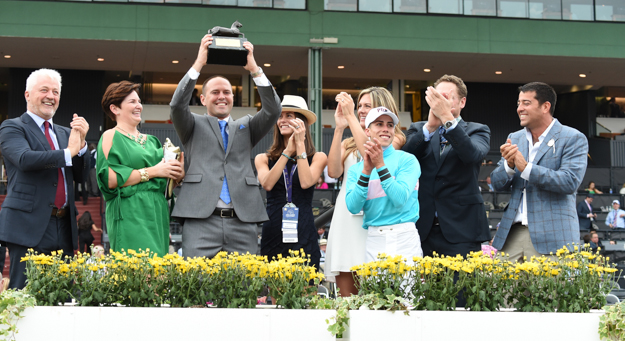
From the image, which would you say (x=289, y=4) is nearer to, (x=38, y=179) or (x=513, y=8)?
(x=513, y=8)

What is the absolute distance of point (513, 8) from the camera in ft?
65.6

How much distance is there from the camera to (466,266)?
288cm

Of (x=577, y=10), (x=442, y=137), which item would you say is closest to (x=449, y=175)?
(x=442, y=137)

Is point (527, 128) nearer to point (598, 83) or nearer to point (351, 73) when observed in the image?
point (351, 73)

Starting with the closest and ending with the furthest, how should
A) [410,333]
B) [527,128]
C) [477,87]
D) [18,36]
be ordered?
[410,333] → [527,128] → [18,36] → [477,87]

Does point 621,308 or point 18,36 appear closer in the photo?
point 621,308

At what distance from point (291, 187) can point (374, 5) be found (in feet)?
52.8

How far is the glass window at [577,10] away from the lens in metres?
20.2

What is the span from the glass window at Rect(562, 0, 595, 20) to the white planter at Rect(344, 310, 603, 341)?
19651 millimetres

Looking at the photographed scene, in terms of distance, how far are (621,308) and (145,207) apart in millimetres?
2720

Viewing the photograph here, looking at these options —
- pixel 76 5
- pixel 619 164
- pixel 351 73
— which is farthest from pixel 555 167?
pixel 619 164

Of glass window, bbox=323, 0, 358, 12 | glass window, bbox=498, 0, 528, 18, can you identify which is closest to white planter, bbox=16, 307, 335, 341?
glass window, bbox=323, 0, 358, 12

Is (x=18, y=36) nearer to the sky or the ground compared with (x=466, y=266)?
nearer to the sky

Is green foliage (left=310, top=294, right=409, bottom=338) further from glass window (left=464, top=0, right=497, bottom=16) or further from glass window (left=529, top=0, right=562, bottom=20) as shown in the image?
glass window (left=529, top=0, right=562, bottom=20)
